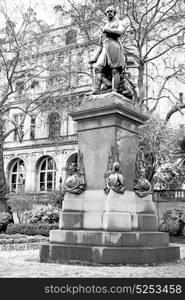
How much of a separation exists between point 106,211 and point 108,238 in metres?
0.72

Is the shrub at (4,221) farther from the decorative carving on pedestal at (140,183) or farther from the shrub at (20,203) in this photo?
the decorative carving on pedestal at (140,183)

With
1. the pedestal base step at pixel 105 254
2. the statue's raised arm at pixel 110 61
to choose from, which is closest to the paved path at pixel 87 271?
the pedestal base step at pixel 105 254

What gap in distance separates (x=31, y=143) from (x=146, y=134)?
27391mm

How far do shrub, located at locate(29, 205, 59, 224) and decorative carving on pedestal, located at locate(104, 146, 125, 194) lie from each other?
16888mm

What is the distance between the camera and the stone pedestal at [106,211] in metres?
8.70

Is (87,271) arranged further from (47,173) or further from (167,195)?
(47,173)

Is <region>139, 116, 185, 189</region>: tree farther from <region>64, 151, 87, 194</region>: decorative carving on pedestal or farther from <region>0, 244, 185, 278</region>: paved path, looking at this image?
<region>0, 244, 185, 278</region>: paved path

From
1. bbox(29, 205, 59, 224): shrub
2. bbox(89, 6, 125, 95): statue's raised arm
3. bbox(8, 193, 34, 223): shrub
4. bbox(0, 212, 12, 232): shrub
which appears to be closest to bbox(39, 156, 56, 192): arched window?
bbox(8, 193, 34, 223): shrub

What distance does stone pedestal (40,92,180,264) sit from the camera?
343 inches

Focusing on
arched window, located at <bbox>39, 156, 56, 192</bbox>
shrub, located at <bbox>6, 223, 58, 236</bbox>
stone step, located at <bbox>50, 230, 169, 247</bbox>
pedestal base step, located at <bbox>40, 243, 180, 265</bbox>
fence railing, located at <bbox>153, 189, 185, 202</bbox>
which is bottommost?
shrub, located at <bbox>6, 223, 58, 236</bbox>

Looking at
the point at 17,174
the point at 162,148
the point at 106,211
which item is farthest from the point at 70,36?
the point at 17,174

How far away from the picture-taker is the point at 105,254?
27.4ft

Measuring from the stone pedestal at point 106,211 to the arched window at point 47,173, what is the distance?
125 ft

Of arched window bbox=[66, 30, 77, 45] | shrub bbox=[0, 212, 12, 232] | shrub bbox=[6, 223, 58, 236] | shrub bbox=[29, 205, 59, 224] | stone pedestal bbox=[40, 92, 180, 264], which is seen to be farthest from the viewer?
arched window bbox=[66, 30, 77, 45]
